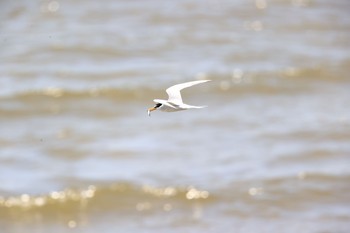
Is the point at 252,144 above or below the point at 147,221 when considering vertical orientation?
above

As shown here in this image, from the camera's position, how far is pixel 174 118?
25.1 feet

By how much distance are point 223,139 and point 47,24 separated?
334 cm

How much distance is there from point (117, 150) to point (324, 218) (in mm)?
2129

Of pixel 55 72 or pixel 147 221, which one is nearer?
pixel 147 221

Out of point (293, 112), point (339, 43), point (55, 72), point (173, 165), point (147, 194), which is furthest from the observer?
point (339, 43)

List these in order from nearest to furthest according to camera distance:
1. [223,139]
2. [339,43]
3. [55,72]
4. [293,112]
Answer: [223,139] → [293,112] → [55,72] → [339,43]

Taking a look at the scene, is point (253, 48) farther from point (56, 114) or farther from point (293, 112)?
point (56, 114)

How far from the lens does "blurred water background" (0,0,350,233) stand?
19.6 ft

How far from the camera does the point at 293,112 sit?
25.0 ft

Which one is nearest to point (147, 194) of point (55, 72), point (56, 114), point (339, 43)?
point (56, 114)

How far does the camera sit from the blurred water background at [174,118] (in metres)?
5.96

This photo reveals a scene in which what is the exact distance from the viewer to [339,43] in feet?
30.3

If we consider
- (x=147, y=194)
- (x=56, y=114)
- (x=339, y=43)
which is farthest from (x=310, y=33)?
(x=147, y=194)

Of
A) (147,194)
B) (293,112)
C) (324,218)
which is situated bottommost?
(324,218)
